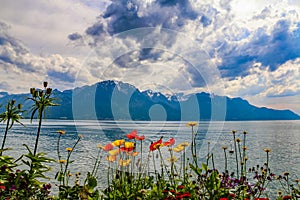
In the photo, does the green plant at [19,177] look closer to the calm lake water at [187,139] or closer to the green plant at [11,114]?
the green plant at [11,114]

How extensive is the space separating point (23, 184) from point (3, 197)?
8.3 inches

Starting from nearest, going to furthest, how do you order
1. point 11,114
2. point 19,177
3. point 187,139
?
point 19,177 < point 11,114 < point 187,139

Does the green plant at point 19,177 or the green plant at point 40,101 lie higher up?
the green plant at point 40,101

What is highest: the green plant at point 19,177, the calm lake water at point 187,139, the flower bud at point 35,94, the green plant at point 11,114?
the flower bud at point 35,94

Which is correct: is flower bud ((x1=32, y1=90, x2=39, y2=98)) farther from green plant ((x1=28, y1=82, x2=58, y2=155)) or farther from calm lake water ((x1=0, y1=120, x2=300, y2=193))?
calm lake water ((x1=0, y1=120, x2=300, y2=193))

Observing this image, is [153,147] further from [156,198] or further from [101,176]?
[101,176]

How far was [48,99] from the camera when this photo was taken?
3350mm

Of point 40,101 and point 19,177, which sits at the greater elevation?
point 40,101

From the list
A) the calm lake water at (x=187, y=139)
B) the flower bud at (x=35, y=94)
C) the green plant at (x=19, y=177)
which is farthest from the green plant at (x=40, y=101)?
the calm lake water at (x=187, y=139)

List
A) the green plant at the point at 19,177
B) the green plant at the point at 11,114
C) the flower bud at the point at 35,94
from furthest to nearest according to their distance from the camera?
the green plant at the point at 11,114 → the flower bud at the point at 35,94 → the green plant at the point at 19,177

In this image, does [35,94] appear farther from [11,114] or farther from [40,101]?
[11,114]

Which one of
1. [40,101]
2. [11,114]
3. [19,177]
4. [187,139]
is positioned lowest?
[187,139]

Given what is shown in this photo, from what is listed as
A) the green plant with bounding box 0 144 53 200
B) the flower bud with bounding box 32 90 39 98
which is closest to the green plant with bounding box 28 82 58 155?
the flower bud with bounding box 32 90 39 98

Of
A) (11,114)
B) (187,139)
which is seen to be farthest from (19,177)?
(187,139)
